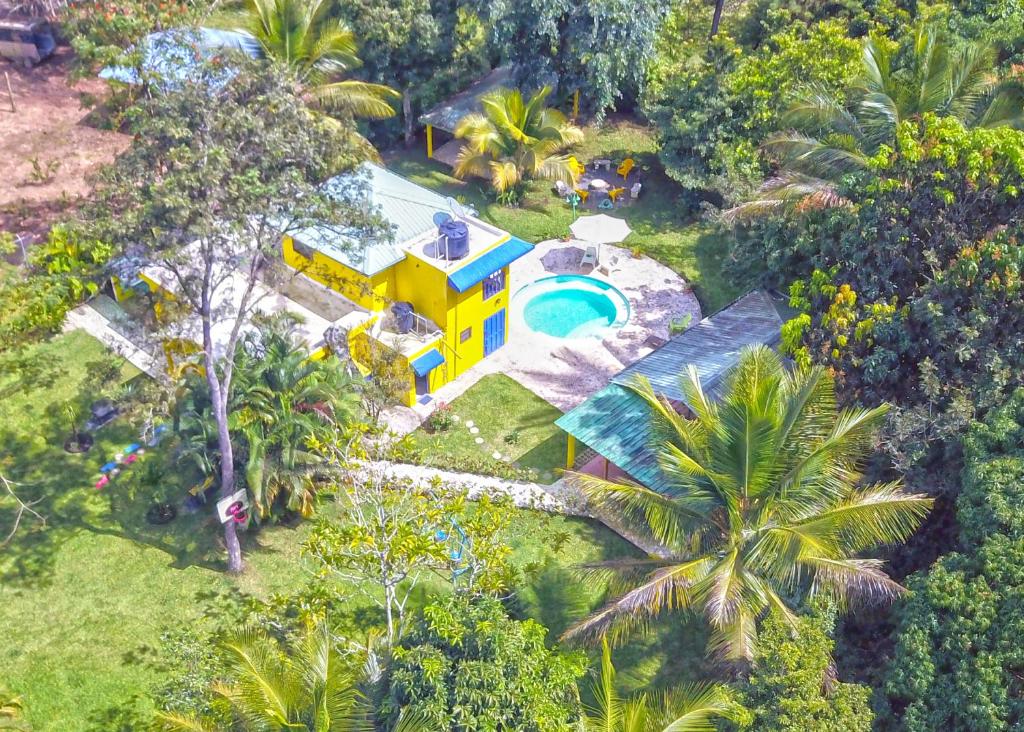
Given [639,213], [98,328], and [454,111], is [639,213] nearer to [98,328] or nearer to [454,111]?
[454,111]

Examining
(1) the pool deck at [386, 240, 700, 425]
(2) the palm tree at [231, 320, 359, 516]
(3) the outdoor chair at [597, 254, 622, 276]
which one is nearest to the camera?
(2) the palm tree at [231, 320, 359, 516]

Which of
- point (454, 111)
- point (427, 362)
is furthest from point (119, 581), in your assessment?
point (454, 111)

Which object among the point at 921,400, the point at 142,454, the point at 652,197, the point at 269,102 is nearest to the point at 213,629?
the point at 142,454

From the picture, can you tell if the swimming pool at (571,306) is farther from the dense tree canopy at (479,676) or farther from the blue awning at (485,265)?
the dense tree canopy at (479,676)

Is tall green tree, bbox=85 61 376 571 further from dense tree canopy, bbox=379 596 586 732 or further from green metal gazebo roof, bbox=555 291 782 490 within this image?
dense tree canopy, bbox=379 596 586 732

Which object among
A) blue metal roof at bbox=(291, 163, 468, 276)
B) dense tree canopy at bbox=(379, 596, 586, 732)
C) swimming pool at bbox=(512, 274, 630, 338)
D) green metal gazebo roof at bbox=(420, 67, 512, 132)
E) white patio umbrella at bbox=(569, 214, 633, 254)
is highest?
dense tree canopy at bbox=(379, 596, 586, 732)

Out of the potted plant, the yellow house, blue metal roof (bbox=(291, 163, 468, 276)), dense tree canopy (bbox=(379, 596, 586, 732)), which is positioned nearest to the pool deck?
the yellow house
